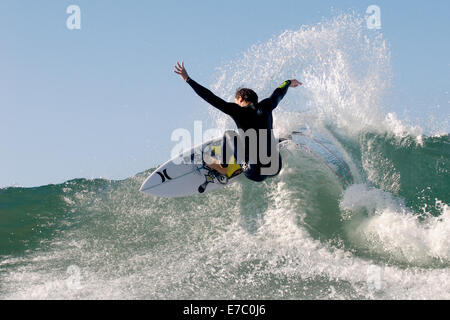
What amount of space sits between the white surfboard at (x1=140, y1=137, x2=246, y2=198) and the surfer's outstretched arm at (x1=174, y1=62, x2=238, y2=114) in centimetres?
234

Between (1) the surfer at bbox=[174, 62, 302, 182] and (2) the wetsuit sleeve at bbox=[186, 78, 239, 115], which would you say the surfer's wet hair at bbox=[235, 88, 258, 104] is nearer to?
(1) the surfer at bbox=[174, 62, 302, 182]

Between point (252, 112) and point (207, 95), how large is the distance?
0.68 meters

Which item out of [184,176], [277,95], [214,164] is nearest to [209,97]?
[277,95]

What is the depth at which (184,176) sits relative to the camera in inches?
278

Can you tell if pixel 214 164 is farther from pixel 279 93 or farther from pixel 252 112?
pixel 252 112

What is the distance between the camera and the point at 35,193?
10.5 m

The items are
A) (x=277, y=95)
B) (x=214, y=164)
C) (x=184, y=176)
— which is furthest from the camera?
(x=184, y=176)

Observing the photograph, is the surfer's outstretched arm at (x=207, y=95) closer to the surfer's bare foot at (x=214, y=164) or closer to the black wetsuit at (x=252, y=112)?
the black wetsuit at (x=252, y=112)

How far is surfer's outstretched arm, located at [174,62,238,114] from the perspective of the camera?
448cm

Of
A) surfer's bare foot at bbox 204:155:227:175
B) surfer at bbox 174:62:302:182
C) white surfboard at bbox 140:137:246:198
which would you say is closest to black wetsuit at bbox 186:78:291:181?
surfer at bbox 174:62:302:182

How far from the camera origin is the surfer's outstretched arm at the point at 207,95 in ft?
14.7

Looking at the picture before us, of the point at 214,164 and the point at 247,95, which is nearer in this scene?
the point at 247,95

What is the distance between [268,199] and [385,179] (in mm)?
2546

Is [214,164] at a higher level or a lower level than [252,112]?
lower
